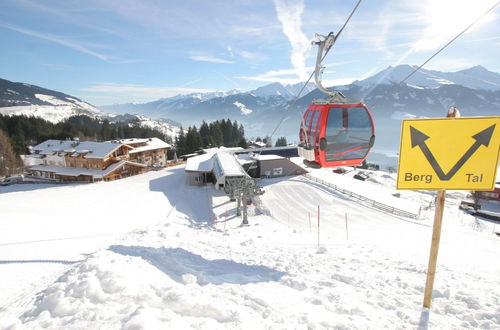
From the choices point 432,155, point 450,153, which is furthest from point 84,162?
point 450,153

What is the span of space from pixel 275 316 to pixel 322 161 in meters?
5.57

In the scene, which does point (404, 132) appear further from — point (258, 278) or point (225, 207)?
point (225, 207)

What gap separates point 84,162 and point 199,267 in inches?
1692

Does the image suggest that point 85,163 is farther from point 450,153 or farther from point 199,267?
point 450,153

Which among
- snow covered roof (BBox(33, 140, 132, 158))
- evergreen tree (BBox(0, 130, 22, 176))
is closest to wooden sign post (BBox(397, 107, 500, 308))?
snow covered roof (BBox(33, 140, 132, 158))

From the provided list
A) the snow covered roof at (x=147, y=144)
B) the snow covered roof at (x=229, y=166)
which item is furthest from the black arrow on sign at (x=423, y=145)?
the snow covered roof at (x=147, y=144)

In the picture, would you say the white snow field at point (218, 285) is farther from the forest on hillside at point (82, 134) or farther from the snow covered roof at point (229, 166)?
the forest on hillside at point (82, 134)

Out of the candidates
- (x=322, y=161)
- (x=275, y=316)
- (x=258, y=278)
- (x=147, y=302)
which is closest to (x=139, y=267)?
(x=147, y=302)

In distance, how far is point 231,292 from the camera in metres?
5.37

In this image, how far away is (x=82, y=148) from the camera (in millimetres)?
42406

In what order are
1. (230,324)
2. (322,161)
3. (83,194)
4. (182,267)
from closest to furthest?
(230,324) < (182,267) < (322,161) < (83,194)

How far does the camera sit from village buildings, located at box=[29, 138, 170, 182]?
128 feet

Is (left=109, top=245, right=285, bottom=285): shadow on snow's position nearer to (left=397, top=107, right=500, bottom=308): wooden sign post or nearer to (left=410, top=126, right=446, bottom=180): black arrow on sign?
(left=397, top=107, right=500, bottom=308): wooden sign post

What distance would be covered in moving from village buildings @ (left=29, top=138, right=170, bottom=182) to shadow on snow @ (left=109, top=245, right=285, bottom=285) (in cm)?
3540
